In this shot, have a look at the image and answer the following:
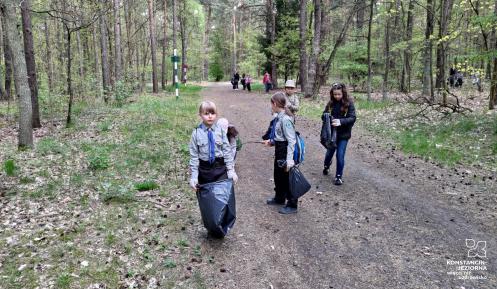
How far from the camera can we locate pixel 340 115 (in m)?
7.73

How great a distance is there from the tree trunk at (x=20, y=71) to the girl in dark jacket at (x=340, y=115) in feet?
25.1

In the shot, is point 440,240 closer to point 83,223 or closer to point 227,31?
point 83,223

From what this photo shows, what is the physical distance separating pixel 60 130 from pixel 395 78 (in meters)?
25.4

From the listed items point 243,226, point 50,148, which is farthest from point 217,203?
point 50,148

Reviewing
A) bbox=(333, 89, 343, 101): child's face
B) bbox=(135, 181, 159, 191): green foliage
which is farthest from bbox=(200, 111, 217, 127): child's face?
bbox=(333, 89, 343, 101): child's face

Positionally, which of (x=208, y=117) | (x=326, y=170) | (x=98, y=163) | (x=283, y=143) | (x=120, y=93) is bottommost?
(x=326, y=170)

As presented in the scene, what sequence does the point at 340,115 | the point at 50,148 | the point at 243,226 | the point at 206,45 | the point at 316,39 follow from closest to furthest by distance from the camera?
the point at 243,226 → the point at 340,115 → the point at 50,148 → the point at 316,39 → the point at 206,45

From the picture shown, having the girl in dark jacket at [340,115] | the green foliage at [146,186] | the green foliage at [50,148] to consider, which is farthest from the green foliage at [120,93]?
the girl in dark jacket at [340,115]

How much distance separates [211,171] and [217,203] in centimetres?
48

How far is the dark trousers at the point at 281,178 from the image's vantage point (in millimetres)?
6219

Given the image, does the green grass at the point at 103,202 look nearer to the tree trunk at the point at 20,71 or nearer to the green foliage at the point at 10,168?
the green foliage at the point at 10,168

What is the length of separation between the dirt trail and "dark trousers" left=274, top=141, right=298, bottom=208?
0.27m

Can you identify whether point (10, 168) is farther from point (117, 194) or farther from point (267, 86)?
point (267, 86)

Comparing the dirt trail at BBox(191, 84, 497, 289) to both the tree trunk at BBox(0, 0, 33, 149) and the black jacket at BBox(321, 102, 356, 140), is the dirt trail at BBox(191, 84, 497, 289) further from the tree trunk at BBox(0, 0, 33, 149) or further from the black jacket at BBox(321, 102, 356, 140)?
the tree trunk at BBox(0, 0, 33, 149)
